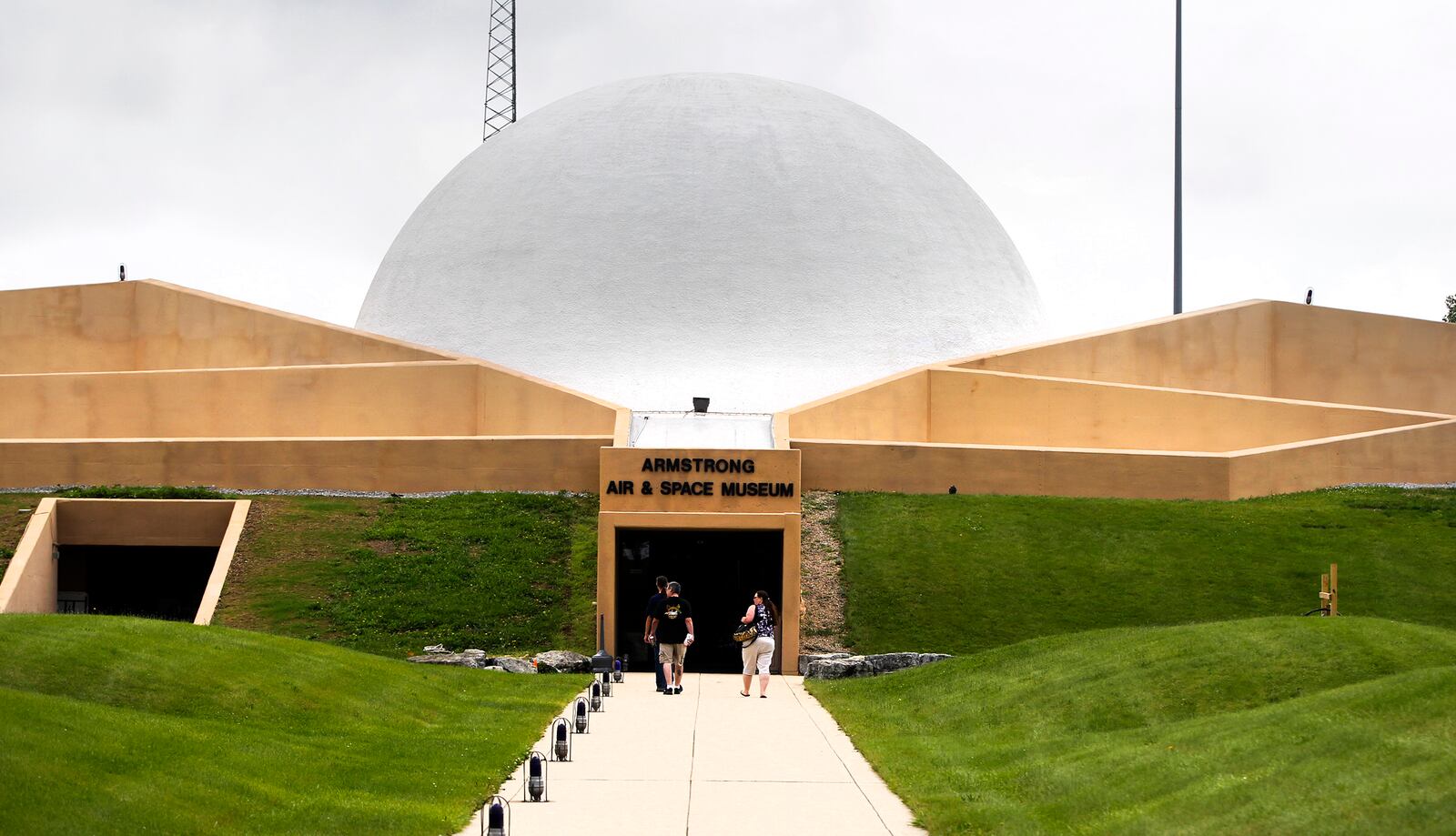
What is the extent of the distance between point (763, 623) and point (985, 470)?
830 cm

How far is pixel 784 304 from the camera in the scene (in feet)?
102

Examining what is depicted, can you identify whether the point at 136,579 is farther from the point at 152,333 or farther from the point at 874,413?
the point at 874,413

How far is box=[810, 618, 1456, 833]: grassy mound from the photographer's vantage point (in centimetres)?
830

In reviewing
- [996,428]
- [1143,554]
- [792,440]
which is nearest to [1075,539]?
[1143,554]

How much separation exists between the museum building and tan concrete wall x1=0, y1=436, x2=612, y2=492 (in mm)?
40

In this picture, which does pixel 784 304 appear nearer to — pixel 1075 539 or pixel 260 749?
pixel 1075 539

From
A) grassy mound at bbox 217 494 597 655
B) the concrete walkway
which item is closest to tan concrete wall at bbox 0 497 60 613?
grassy mound at bbox 217 494 597 655

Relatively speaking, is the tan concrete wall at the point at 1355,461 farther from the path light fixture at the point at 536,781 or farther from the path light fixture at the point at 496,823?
the path light fixture at the point at 496,823

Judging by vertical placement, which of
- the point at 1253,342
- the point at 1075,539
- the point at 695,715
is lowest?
the point at 695,715

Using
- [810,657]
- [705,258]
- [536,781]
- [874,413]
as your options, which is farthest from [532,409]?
[536,781]

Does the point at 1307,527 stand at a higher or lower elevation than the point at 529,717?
higher

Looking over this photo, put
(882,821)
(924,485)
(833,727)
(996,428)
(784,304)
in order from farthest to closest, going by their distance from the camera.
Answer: (784,304), (996,428), (924,485), (833,727), (882,821)

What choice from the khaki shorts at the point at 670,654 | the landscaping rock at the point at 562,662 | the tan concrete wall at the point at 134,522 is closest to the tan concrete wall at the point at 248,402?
the tan concrete wall at the point at 134,522

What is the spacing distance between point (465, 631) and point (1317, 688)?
33.9 ft
